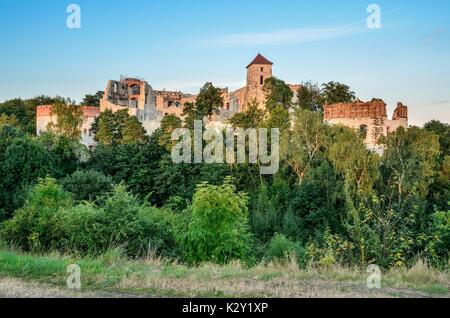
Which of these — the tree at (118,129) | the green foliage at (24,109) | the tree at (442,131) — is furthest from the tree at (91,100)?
the tree at (442,131)

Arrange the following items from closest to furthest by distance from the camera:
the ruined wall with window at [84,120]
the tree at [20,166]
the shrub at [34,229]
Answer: the shrub at [34,229], the tree at [20,166], the ruined wall with window at [84,120]

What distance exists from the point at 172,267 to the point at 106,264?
1.16m

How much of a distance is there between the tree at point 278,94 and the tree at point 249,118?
284 cm

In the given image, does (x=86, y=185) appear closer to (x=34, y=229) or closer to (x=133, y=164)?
(x=133, y=164)

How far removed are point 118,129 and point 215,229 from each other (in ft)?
135

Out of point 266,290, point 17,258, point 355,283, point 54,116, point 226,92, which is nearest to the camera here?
point 266,290

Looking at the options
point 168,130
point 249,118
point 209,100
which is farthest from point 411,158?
point 209,100

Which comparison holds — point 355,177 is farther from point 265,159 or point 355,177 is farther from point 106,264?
point 106,264

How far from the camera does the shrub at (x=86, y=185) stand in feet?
112

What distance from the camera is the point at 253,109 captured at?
2024 inches

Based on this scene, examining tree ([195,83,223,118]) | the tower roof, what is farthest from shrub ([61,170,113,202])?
the tower roof

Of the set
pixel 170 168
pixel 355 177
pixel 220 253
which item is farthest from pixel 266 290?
pixel 170 168

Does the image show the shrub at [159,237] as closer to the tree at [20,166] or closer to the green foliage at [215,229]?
the green foliage at [215,229]

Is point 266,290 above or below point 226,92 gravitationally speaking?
below
